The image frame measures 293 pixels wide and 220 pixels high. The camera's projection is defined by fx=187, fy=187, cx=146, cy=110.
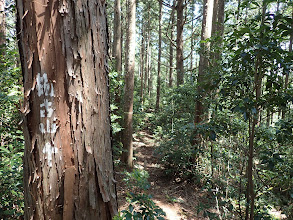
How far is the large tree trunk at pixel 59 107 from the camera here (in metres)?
1.17

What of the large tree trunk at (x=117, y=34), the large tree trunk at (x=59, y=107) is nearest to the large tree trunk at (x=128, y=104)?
Answer: the large tree trunk at (x=117, y=34)

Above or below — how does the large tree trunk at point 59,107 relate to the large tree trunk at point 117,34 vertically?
below

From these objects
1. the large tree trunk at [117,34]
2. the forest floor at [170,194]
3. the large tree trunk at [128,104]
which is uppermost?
the large tree trunk at [117,34]

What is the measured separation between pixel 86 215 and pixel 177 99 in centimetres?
510

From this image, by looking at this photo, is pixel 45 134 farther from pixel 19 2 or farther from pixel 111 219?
pixel 19 2

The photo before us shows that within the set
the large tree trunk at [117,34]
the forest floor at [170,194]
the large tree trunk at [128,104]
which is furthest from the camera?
the large tree trunk at [117,34]

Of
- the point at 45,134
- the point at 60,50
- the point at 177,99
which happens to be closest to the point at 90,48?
the point at 60,50

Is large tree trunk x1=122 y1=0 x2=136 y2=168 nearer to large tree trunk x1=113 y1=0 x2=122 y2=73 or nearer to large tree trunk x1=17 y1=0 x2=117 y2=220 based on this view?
large tree trunk x1=113 y1=0 x2=122 y2=73

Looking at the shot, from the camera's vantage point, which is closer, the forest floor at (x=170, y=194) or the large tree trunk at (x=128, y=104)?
the forest floor at (x=170, y=194)

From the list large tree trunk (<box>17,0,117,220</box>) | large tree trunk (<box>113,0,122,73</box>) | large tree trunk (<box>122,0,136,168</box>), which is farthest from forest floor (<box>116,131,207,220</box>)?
large tree trunk (<box>113,0,122,73</box>)

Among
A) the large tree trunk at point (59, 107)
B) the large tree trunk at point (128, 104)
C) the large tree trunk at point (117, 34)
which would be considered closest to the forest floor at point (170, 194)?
the large tree trunk at point (128, 104)

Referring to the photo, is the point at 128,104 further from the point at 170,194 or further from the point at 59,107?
the point at 59,107

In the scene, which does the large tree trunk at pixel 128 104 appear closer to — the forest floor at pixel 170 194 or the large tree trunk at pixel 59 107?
the forest floor at pixel 170 194

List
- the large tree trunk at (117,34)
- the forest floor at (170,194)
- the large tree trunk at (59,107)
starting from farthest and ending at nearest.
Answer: the large tree trunk at (117,34) < the forest floor at (170,194) < the large tree trunk at (59,107)
